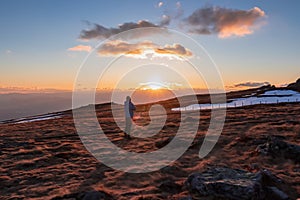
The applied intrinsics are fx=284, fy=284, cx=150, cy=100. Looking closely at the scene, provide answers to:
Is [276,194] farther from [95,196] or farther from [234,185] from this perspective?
[95,196]

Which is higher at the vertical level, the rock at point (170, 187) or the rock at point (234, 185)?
the rock at point (234, 185)

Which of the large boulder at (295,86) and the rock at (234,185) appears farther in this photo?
the large boulder at (295,86)

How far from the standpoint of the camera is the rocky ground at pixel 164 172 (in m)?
10.8

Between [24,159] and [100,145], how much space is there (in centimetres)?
573

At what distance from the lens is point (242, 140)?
64.8ft

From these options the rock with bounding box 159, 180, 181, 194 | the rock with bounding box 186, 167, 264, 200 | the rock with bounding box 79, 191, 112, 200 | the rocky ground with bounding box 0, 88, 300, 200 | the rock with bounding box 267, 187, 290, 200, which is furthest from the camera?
the rock with bounding box 159, 180, 181, 194

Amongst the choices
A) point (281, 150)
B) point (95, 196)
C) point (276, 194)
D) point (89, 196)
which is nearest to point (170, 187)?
point (95, 196)

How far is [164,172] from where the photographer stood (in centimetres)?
1434

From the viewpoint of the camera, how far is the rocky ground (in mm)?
10820

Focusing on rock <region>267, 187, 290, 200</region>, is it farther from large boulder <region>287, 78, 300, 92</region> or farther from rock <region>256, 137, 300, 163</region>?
large boulder <region>287, 78, 300, 92</region>

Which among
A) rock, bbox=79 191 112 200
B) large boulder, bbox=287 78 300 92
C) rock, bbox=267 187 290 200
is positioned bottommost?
rock, bbox=79 191 112 200

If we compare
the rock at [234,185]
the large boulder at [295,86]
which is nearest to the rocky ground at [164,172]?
the rock at [234,185]

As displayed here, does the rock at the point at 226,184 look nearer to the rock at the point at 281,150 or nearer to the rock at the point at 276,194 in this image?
the rock at the point at 276,194

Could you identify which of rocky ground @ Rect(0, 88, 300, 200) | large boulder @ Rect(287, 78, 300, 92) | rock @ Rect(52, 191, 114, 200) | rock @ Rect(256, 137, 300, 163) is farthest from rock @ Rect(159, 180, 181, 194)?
large boulder @ Rect(287, 78, 300, 92)
